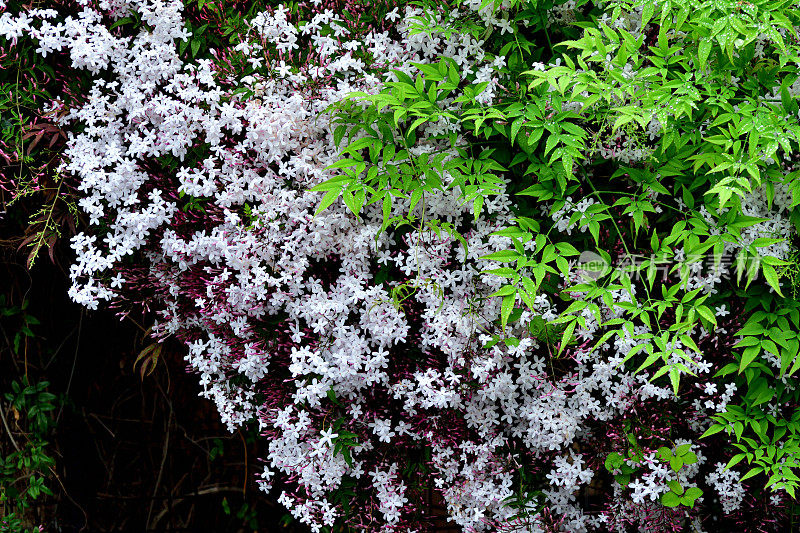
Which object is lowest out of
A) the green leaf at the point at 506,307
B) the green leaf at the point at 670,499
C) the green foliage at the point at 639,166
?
the green leaf at the point at 670,499

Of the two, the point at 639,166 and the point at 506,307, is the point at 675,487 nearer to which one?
the point at 506,307

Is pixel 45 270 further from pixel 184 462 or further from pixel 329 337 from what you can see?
pixel 329 337

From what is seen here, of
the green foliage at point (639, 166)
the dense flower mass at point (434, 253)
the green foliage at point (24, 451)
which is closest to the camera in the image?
the green foliage at point (639, 166)

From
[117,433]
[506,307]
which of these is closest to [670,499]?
[506,307]

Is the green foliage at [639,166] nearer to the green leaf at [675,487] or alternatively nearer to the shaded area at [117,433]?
the green leaf at [675,487]

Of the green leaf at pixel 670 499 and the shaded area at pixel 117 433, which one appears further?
the shaded area at pixel 117 433

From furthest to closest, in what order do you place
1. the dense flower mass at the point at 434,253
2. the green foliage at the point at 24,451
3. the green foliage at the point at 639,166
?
1. the green foliage at the point at 24,451
2. the dense flower mass at the point at 434,253
3. the green foliage at the point at 639,166

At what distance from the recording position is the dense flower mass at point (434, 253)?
2.14 metres

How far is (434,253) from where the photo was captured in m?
2.23

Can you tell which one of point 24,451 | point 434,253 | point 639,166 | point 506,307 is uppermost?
point 639,166

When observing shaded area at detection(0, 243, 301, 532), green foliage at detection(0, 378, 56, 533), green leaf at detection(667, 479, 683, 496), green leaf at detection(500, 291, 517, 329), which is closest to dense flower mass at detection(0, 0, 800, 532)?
green leaf at detection(667, 479, 683, 496)

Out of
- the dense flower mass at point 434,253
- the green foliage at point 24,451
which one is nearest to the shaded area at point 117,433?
the green foliage at point 24,451

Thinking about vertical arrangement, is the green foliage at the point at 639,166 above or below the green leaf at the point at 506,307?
above

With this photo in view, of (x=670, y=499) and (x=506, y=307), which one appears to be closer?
(x=506, y=307)
